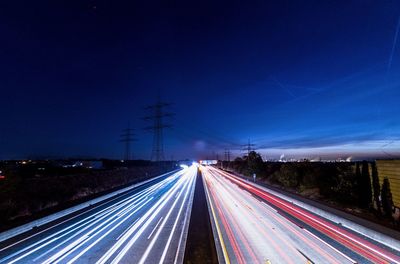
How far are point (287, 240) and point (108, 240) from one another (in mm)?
9587

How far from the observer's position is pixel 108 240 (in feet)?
52.5

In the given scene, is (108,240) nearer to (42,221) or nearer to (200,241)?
(200,241)

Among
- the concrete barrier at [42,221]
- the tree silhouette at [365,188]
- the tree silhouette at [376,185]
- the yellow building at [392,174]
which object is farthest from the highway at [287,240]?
the concrete barrier at [42,221]

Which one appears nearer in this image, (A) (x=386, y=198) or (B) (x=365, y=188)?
(A) (x=386, y=198)

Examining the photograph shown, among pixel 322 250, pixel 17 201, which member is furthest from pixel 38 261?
pixel 17 201

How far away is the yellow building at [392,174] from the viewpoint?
22.4m

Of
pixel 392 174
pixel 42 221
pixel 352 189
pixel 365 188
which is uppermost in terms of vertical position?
pixel 392 174

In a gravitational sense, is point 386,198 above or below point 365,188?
below

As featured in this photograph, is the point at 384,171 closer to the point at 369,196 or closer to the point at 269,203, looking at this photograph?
the point at 369,196

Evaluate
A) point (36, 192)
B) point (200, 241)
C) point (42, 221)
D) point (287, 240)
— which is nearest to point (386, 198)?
A: point (287, 240)

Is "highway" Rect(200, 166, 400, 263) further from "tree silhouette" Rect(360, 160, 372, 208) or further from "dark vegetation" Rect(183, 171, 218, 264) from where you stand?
"tree silhouette" Rect(360, 160, 372, 208)

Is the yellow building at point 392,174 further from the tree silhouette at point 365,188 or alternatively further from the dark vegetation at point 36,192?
the dark vegetation at point 36,192

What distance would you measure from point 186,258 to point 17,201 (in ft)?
64.1

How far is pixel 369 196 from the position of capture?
1072 inches
